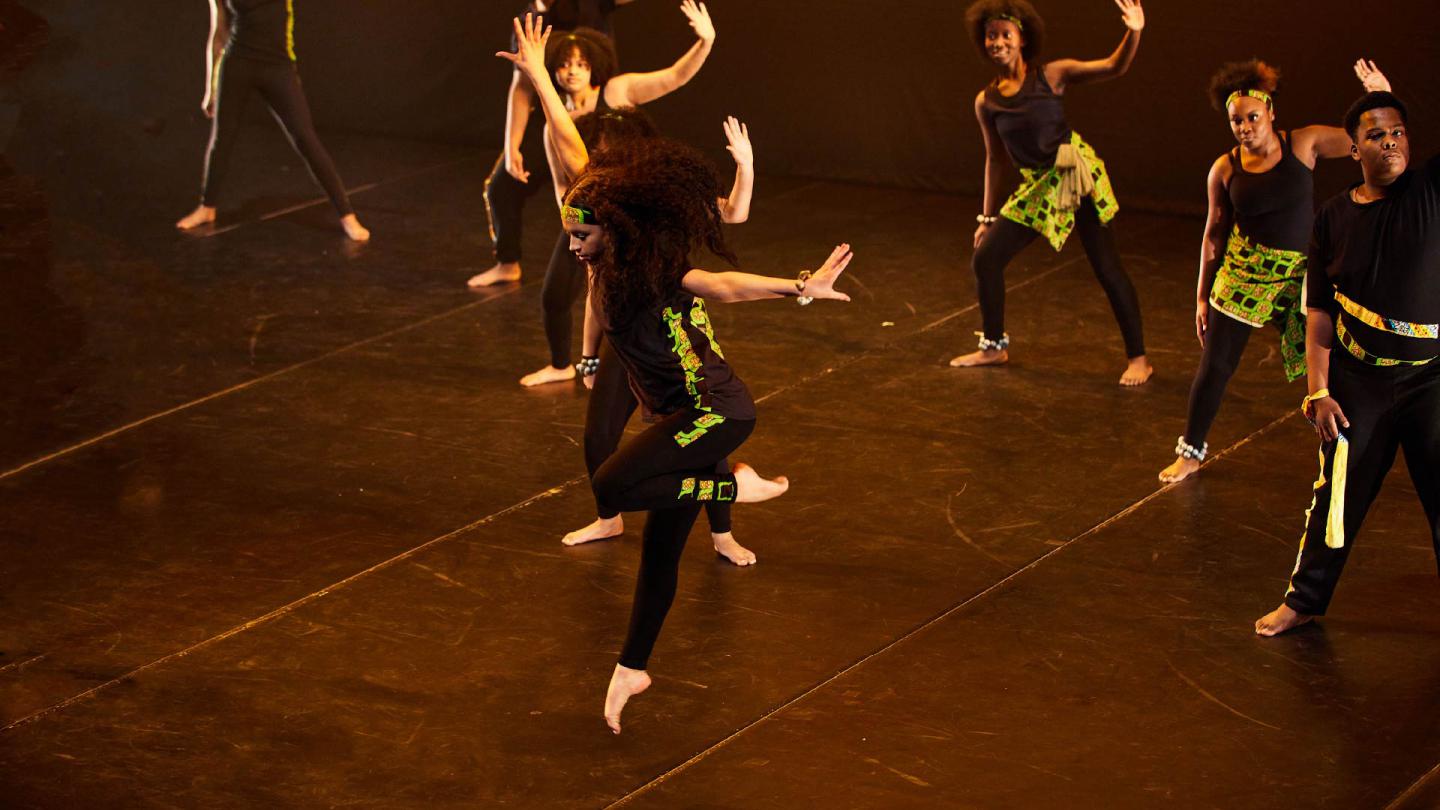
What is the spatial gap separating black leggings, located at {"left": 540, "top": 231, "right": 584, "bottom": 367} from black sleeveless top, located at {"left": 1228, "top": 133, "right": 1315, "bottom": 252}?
7.54ft

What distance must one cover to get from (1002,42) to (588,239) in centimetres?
261

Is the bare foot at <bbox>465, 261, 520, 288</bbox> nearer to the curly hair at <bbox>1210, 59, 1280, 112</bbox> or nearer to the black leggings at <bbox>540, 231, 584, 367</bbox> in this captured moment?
the black leggings at <bbox>540, 231, 584, 367</bbox>

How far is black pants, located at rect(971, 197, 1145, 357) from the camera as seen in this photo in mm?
6133

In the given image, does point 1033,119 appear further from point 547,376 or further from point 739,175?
point 739,175

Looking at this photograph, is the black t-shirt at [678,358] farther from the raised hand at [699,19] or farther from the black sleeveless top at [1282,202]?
the black sleeveless top at [1282,202]

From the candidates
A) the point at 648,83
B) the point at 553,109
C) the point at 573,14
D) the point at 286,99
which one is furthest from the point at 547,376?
the point at 286,99

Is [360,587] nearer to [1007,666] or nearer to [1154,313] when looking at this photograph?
[1007,666]

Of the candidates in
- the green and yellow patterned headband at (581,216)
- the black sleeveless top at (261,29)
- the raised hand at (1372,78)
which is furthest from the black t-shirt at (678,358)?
the black sleeveless top at (261,29)

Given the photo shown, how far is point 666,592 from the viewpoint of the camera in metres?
3.97

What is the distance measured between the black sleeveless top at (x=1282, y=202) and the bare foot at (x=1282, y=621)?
3.90 ft

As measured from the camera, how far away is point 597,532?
5.11 meters

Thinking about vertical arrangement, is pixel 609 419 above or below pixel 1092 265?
below

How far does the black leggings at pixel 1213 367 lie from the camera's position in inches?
202

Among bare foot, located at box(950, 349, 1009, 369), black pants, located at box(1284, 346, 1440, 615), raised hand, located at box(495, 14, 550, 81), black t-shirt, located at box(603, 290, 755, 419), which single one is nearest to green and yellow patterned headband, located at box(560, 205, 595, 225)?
black t-shirt, located at box(603, 290, 755, 419)
